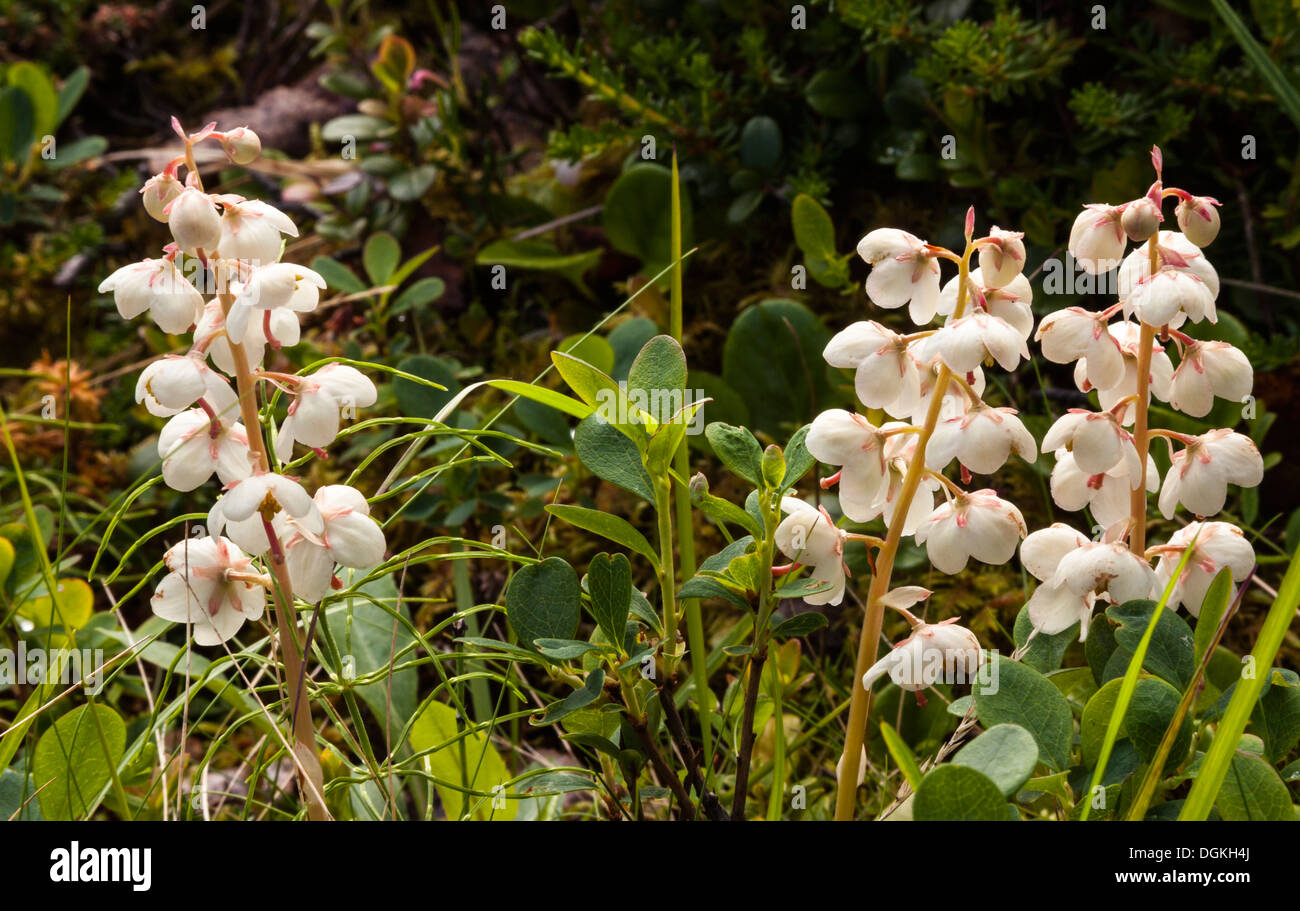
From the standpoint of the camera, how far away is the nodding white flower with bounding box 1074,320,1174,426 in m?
0.81

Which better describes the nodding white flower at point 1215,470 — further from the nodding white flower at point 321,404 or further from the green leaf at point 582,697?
the nodding white flower at point 321,404

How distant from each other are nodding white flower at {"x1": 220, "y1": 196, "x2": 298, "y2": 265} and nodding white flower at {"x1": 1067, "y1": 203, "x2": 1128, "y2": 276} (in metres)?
0.54

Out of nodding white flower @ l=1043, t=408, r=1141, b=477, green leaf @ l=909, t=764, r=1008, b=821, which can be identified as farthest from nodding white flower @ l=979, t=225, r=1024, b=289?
green leaf @ l=909, t=764, r=1008, b=821

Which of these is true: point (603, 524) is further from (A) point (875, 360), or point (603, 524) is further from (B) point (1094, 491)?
(B) point (1094, 491)

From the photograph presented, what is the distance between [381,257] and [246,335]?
3.00 ft

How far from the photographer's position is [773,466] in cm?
73

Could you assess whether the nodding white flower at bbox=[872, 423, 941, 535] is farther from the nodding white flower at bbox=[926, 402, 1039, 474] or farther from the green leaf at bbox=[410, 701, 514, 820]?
the green leaf at bbox=[410, 701, 514, 820]

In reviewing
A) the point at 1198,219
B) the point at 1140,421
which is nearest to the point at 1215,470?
the point at 1140,421

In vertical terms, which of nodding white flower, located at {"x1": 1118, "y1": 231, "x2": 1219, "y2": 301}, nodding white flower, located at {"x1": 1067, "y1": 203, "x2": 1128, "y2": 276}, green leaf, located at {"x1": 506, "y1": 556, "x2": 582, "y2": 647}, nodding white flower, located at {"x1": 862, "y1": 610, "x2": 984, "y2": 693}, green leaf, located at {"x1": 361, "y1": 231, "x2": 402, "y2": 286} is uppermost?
green leaf, located at {"x1": 361, "y1": 231, "x2": 402, "y2": 286}

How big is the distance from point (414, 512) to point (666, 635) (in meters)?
0.61

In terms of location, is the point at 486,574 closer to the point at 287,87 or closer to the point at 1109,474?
the point at 1109,474

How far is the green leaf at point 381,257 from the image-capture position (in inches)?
64.5

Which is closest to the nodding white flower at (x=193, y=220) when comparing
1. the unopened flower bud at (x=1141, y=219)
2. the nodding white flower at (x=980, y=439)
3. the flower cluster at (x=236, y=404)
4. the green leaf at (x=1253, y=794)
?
the flower cluster at (x=236, y=404)

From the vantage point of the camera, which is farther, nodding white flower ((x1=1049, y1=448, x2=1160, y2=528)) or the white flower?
nodding white flower ((x1=1049, y1=448, x2=1160, y2=528))
